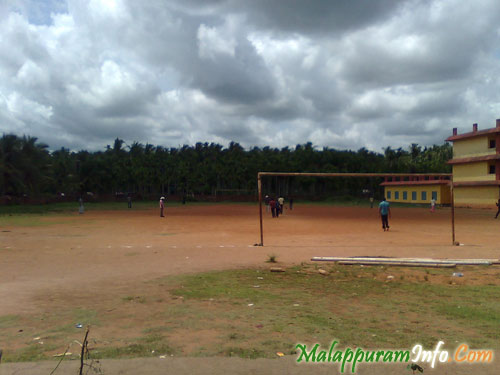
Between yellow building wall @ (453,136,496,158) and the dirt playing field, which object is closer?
the dirt playing field

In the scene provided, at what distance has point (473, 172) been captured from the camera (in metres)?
48.8

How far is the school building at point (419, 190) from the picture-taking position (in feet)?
175

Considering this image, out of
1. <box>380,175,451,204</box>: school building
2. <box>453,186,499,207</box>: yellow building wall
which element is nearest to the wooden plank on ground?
<box>453,186,499,207</box>: yellow building wall

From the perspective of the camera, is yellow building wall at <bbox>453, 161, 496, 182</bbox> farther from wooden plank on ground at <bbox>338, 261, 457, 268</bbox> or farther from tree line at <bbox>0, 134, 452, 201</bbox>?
wooden plank on ground at <bbox>338, 261, 457, 268</bbox>

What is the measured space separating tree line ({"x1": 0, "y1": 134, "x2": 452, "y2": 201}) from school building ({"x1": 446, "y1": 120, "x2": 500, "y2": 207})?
74.0 ft

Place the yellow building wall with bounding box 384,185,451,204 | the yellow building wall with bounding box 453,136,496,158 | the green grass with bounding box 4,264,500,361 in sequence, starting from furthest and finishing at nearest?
the yellow building wall with bounding box 384,185,451,204 → the yellow building wall with bounding box 453,136,496,158 → the green grass with bounding box 4,264,500,361

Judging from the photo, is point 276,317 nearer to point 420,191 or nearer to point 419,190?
point 420,191

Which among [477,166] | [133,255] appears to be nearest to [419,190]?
[477,166]

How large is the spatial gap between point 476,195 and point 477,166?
139 inches

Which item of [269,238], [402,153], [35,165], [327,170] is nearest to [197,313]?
Answer: [269,238]

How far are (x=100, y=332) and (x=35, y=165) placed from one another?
53.1m

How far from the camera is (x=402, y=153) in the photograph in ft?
282

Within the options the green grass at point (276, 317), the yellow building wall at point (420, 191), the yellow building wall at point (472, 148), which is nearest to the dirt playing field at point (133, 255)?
the green grass at point (276, 317)

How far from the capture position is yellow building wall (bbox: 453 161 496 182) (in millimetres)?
46812
